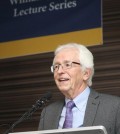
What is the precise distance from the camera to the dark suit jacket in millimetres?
2592

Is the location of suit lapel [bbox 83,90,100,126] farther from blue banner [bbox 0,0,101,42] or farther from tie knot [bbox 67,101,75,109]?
blue banner [bbox 0,0,101,42]

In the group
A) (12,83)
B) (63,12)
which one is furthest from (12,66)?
(63,12)

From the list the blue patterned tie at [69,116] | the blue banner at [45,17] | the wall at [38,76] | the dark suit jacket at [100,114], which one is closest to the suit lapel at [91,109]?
the dark suit jacket at [100,114]

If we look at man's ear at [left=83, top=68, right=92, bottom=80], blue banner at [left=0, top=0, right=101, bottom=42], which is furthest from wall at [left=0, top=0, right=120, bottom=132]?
man's ear at [left=83, top=68, right=92, bottom=80]

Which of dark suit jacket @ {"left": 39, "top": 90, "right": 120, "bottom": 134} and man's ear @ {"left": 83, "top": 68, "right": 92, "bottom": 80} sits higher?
man's ear @ {"left": 83, "top": 68, "right": 92, "bottom": 80}

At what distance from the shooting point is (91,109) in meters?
2.69

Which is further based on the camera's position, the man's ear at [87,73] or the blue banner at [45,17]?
the blue banner at [45,17]

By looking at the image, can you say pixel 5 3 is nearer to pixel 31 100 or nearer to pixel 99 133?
pixel 31 100

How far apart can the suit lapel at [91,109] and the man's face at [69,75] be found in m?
0.12

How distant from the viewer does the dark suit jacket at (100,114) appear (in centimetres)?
259

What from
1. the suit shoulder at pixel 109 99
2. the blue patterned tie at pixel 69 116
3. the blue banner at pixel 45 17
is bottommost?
the blue patterned tie at pixel 69 116

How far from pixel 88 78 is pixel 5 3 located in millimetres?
1830

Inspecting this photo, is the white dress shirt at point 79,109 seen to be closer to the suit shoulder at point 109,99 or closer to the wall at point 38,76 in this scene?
the suit shoulder at point 109,99

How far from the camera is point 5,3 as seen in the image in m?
4.30
